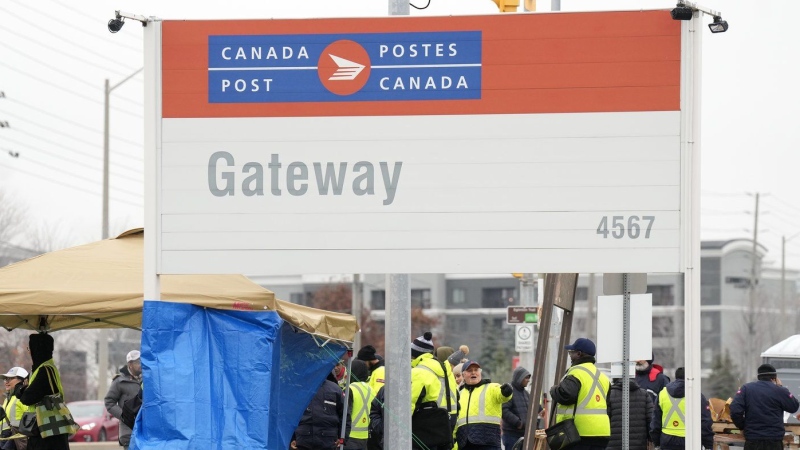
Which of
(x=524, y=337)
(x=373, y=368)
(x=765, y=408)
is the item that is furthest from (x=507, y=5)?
(x=524, y=337)

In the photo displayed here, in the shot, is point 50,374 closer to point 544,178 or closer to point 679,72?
point 544,178

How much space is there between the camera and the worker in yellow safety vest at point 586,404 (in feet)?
39.7

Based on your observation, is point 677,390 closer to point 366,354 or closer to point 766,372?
point 766,372

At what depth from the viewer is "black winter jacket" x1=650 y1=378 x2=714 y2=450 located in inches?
589

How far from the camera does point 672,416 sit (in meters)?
15.2

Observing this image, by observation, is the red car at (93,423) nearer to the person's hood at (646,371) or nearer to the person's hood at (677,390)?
the person's hood at (646,371)

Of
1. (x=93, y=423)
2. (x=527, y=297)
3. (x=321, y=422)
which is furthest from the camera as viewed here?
(x=93, y=423)

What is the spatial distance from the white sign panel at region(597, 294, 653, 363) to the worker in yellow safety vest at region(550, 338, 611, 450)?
553mm

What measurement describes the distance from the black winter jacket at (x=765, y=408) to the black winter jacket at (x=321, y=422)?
5500 millimetres

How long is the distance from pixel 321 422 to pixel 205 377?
13.5ft

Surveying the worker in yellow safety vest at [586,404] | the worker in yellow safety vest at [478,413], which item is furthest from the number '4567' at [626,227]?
the worker in yellow safety vest at [478,413]

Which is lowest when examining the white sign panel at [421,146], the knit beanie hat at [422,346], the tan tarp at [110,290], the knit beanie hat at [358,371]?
the knit beanie hat at [358,371]

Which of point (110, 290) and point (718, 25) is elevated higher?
point (718, 25)

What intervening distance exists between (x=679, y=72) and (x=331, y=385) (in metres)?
6.45
